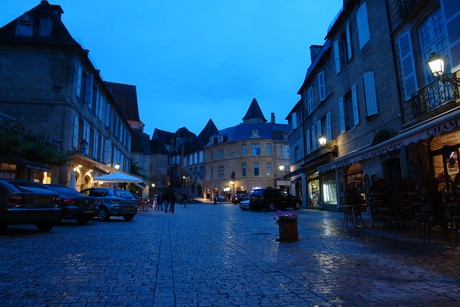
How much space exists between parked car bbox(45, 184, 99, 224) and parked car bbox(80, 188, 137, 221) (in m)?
2.42

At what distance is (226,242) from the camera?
7891 mm

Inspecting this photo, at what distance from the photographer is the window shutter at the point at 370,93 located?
14.4 meters

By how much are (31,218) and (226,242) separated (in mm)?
5237

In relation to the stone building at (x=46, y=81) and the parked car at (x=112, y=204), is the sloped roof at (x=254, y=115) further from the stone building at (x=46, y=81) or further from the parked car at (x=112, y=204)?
the parked car at (x=112, y=204)

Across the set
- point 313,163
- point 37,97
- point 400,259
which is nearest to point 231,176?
point 313,163

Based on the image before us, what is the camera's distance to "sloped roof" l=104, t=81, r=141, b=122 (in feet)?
166

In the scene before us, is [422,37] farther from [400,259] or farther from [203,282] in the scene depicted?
[203,282]

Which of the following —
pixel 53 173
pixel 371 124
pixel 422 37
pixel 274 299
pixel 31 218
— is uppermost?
pixel 422 37

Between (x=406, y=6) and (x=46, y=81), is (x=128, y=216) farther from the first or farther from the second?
(x=406, y=6)

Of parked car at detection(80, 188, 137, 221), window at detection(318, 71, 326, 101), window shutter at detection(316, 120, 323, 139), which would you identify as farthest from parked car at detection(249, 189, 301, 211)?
parked car at detection(80, 188, 137, 221)

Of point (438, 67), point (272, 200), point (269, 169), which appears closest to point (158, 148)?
point (269, 169)

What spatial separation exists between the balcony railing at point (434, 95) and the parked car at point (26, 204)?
1154 cm

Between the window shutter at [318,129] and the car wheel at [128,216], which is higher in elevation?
the window shutter at [318,129]

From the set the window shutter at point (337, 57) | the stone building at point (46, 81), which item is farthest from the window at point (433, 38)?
the stone building at point (46, 81)
